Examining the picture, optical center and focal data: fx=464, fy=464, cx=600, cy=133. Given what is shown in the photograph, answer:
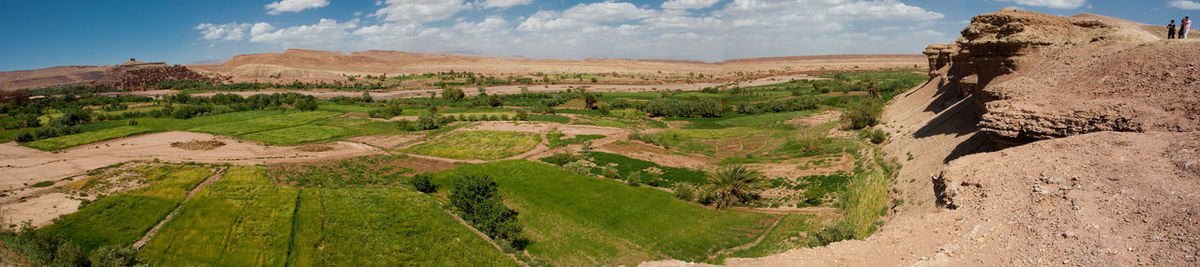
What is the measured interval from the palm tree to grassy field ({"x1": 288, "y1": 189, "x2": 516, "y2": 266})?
13.0 metres

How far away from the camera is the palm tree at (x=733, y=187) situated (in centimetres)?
2705

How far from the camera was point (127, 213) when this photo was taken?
18719 mm

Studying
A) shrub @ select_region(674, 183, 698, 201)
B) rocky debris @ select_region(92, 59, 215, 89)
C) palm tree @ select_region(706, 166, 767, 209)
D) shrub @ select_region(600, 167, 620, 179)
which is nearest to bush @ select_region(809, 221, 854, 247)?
palm tree @ select_region(706, 166, 767, 209)

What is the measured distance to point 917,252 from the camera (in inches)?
464

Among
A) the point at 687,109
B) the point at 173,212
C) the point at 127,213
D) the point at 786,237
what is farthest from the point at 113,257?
the point at 687,109

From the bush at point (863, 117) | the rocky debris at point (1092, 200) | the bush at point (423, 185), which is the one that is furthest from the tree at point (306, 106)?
the rocky debris at point (1092, 200)

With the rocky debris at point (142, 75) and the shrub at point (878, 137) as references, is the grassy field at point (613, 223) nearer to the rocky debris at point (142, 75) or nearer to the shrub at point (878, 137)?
the shrub at point (878, 137)

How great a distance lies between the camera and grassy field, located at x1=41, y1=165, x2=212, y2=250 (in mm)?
16438

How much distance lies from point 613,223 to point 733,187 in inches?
294

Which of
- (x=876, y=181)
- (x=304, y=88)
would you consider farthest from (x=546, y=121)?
(x=304, y=88)

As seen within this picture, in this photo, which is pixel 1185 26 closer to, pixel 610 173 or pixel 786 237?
pixel 786 237

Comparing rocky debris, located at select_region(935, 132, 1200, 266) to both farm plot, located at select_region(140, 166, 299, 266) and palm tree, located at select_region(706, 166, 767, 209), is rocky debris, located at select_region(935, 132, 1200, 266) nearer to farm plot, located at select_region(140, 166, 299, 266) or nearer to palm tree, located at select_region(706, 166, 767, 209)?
palm tree, located at select_region(706, 166, 767, 209)

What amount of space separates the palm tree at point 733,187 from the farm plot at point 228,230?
21275mm

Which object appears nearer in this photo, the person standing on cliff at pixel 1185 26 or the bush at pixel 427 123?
the person standing on cliff at pixel 1185 26
